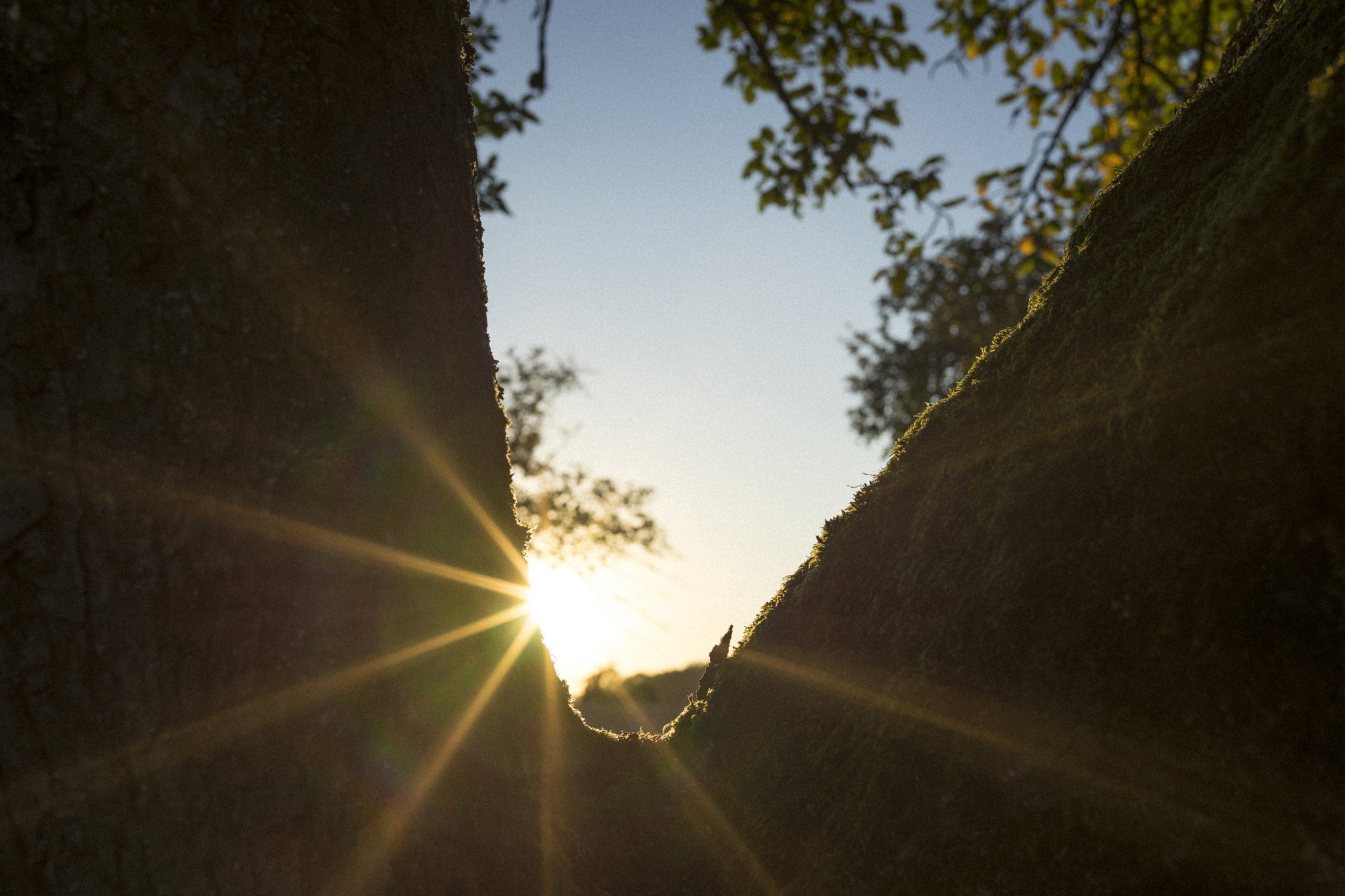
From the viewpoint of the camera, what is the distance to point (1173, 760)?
1.36 metres

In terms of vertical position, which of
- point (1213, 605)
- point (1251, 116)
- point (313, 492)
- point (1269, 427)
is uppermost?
point (313, 492)

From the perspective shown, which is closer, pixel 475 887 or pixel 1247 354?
pixel 1247 354

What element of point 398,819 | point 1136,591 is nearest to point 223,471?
point 398,819

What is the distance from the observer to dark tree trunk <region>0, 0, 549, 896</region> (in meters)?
1.35

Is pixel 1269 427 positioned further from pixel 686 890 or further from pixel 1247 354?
pixel 686 890

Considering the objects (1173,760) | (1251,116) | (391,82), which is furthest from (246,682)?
(1251,116)

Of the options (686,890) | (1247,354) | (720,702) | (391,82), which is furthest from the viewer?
(720,702)

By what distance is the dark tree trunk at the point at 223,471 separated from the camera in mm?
1348

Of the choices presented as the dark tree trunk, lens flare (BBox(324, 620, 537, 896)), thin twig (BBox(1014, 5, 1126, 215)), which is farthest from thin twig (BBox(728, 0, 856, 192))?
lens flare (BBox(324, 620, 537, 896))

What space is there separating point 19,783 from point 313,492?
0.71 meters

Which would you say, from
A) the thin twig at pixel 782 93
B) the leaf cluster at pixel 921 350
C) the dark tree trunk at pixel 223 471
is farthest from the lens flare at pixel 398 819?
the leaf cluster at pixel 921 350

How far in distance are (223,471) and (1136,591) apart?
1930mm

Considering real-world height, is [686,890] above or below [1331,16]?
below

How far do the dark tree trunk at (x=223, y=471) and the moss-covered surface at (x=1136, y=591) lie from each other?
98cm
